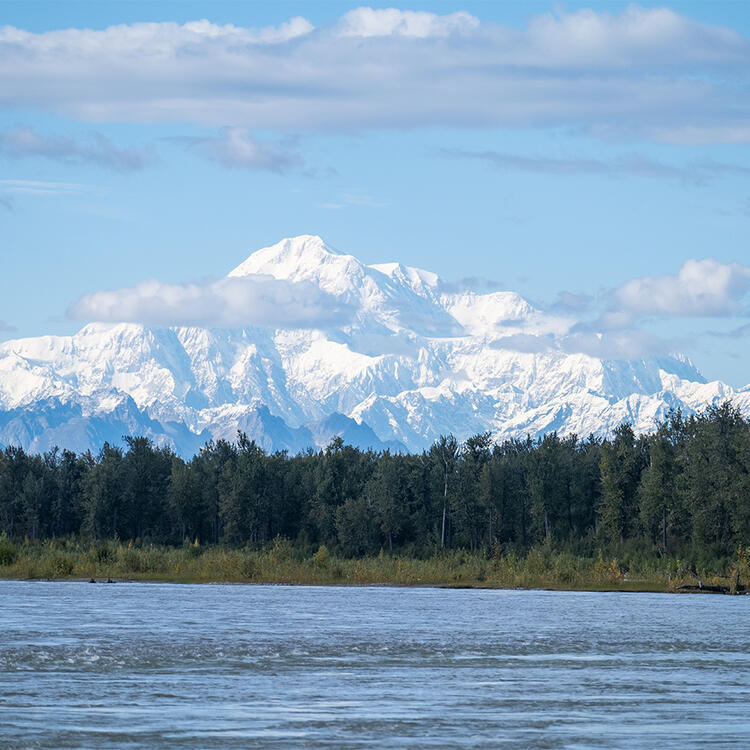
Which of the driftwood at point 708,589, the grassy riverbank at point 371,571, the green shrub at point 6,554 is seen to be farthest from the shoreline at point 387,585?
the green shrub at point 6,554

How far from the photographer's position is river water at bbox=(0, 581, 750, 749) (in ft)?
89.7

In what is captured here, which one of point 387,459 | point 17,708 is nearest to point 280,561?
point 387,459

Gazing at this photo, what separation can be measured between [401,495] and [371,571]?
44.5m

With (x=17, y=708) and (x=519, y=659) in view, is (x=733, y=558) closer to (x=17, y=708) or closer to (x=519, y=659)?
(x=519, y=659)

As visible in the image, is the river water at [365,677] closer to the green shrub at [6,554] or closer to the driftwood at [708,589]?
the driftwood at [708,589]

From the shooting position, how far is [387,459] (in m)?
156

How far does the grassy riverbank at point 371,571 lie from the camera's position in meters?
102

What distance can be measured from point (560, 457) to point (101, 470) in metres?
54.0

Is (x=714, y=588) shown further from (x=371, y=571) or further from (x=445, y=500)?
(x=445, y=500)

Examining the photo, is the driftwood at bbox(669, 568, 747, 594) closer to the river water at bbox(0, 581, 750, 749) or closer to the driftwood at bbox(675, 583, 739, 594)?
the driftwood at bbox(675, 583, 739, 594)

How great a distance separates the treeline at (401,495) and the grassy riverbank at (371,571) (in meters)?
14.0

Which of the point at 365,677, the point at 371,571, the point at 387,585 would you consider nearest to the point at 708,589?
the point at 387,585

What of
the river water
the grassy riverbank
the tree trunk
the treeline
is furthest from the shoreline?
the tree trunk

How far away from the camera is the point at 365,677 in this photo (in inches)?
1473
